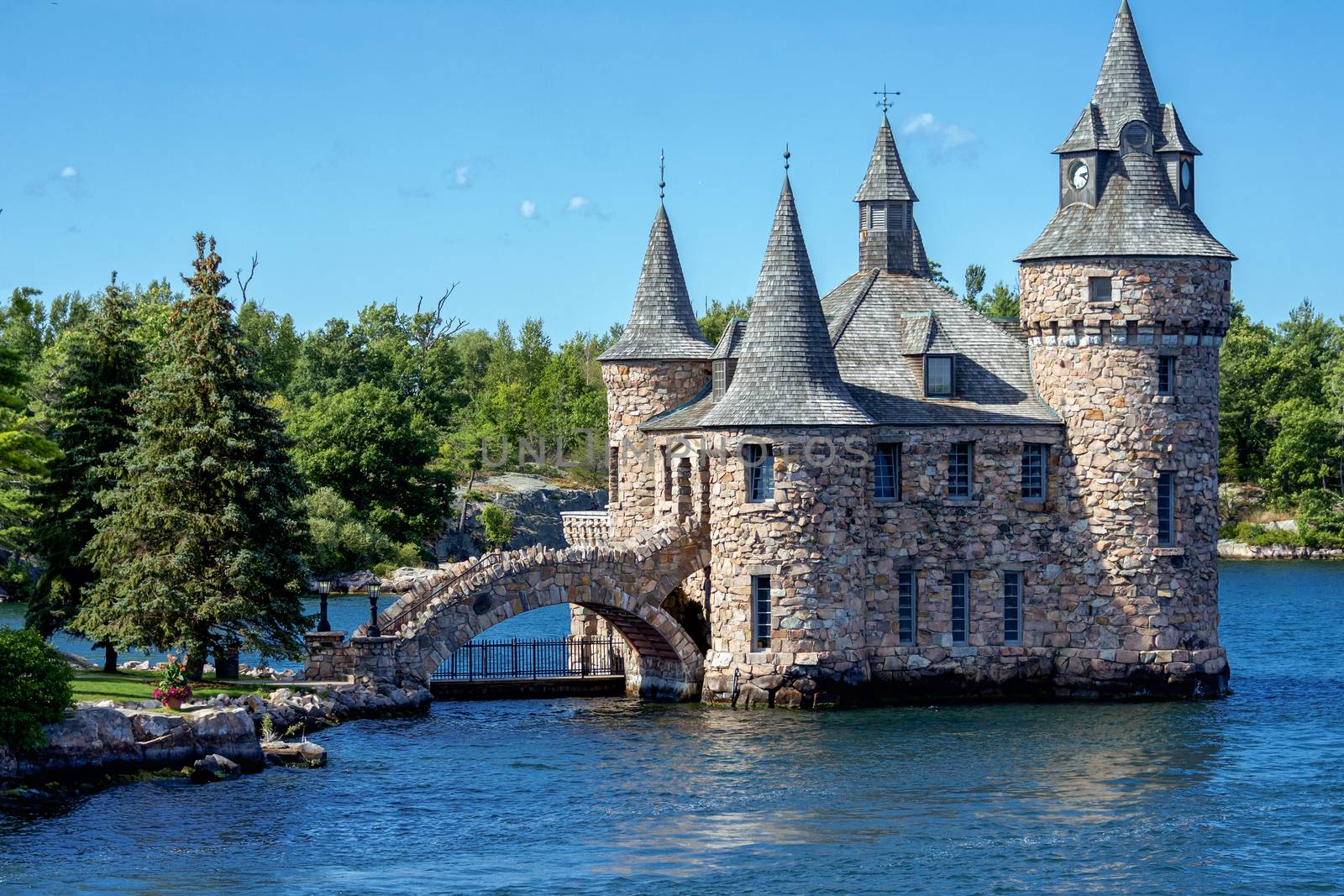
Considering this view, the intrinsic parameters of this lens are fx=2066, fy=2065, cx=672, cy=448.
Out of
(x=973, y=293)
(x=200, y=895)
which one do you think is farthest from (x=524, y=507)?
(x=200, y=895)

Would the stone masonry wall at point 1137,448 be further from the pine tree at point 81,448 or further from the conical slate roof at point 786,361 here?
the pine tree at point 81,448

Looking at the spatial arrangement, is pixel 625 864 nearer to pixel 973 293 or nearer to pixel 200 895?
pixel 200 895

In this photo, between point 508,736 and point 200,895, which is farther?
point 508,736

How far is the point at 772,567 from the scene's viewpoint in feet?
160

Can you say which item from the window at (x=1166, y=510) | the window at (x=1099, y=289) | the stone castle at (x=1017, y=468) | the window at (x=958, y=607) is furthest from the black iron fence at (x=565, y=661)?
the window at (x=1099, y=289)

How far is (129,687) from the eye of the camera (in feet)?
153

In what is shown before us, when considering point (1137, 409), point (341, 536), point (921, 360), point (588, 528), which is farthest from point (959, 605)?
point (341, 536)

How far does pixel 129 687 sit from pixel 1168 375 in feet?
85.1

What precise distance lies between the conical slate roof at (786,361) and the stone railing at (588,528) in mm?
8826

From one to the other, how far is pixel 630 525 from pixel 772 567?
7.33 m

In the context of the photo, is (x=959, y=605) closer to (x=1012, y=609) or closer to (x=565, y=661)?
(x=1012, y=609)

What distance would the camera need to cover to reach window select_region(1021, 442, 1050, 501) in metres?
51.9

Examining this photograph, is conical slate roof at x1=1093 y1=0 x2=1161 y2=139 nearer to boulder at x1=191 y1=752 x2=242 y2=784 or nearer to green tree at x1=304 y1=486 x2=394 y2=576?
boulder at x1=191 y1=752 x2=242 y2=784

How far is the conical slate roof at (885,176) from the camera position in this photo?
56.5 meters
